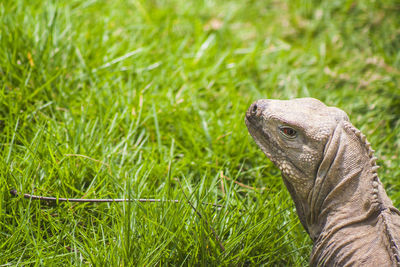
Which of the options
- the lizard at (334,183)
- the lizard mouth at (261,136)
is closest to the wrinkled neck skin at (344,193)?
the lizard at (334,183)

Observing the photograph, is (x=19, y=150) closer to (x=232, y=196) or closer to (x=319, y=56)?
(x=232, y=196)

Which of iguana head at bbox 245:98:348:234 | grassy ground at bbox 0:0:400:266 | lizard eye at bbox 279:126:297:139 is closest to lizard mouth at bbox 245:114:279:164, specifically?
iguana head at bbox 245:98:348:234

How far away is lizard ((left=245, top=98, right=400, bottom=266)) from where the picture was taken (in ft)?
8.43

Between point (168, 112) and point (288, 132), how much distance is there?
1.79 metres

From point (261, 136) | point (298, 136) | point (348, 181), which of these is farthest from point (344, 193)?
point (261, 136)

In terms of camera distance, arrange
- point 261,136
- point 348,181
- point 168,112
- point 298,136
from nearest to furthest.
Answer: point 348,181 → point 298,136 → point 261,136 → point 168,112

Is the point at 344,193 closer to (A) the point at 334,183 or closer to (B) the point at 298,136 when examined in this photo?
(A) the point at 334,183

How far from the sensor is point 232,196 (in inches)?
136

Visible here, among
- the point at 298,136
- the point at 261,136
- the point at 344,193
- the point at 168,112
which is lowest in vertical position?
the point at 168,112

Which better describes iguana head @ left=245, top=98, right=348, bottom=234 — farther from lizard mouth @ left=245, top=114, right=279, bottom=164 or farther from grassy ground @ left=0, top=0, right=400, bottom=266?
grassy ground @ left=0, top=0, right=400, bottom=266

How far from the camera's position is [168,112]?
4.38 m

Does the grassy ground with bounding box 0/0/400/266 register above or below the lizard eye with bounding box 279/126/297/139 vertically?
below

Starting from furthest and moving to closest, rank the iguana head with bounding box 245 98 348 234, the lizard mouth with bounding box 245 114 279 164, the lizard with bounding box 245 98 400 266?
the lizard mouth with bounding box 245 114 279 164
the iguana head with bounding box 245 98 348 234
the lizard with bounding box 245 98 400 266

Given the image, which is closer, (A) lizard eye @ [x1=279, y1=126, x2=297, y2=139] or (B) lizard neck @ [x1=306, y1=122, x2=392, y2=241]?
(B) lizard neck @ [x1=306, y1=122, x2=392, y2=241]
